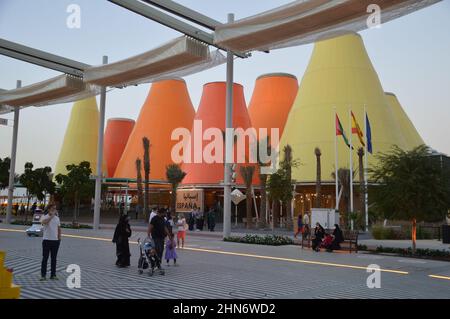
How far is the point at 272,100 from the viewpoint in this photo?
49.1m

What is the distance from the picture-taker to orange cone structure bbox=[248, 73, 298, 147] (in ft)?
158

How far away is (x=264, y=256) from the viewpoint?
13523mm

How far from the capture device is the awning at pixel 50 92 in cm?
Answer: 2481

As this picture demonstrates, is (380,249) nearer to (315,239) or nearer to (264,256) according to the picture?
(315,239)

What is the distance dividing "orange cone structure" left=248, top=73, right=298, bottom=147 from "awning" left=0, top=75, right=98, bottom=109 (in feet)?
80.4

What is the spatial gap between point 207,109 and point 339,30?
27930 millimetres

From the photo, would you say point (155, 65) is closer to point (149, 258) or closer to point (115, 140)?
point (149, 258)

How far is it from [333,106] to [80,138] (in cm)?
3356

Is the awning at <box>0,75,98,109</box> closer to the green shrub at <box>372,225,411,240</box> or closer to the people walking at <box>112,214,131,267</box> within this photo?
the people walking at <box>112,214,131,267</box>

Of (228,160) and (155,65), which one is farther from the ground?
(155,65)
